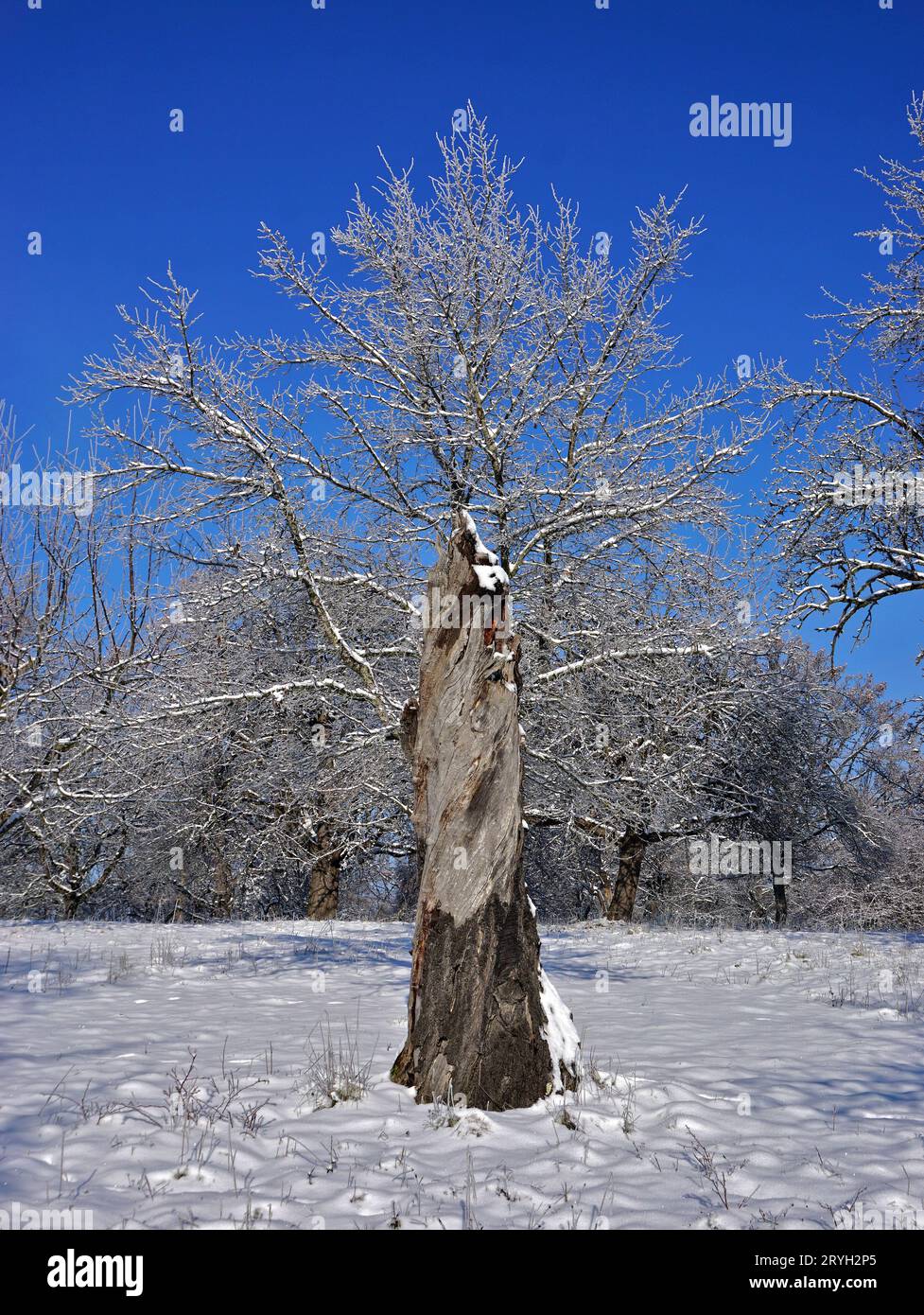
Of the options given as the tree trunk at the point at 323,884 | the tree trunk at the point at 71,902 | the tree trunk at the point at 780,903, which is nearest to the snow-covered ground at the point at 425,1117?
the tree trunk at the point at 323,884

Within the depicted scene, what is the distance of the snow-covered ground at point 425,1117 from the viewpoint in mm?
3285

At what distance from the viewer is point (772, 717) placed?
586 inches

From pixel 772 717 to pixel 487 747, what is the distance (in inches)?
436

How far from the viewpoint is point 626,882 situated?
57.8 ft

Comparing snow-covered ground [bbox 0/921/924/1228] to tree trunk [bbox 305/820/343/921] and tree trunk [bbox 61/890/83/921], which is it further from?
tree trunk [bbox 61/890/83/921]

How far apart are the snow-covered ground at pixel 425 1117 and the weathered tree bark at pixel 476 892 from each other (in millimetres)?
227

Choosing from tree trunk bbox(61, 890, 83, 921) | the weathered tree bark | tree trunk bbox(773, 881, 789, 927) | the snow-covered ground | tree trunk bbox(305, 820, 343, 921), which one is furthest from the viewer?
tree trunk bbox(773, 881, 789, 927)

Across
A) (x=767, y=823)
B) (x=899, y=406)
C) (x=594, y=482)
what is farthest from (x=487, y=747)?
(x=767, y=823)

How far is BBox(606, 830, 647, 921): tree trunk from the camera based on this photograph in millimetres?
17359

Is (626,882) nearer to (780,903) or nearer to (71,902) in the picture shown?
(780,903)

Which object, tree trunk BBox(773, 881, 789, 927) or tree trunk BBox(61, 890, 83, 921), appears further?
tree trunk BBox(773, 881, 789, 927)

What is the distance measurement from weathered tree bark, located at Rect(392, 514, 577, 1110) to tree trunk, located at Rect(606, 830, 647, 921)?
41.3ft

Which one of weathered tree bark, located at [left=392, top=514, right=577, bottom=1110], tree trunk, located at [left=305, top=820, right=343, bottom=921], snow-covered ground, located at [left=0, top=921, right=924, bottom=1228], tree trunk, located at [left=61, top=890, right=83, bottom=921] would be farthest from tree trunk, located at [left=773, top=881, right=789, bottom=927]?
weathered tree bark, located at [left=392, top=514, right=577, bottom=1110]

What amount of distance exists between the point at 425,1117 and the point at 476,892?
111 cm
